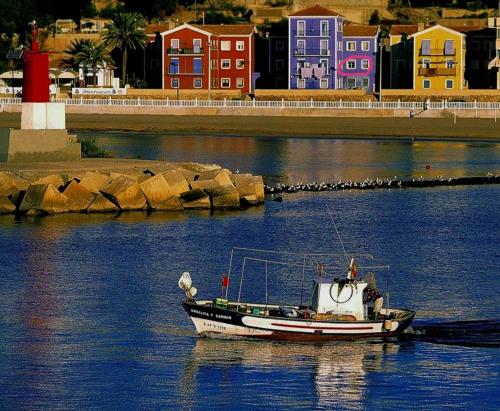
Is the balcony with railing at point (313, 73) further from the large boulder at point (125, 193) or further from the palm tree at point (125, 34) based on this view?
the large boulder at point (125, 193)

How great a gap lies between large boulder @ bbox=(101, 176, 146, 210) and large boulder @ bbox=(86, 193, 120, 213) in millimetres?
132

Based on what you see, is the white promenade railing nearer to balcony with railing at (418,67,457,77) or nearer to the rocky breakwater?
balcony with railing at (418,67,457,77)

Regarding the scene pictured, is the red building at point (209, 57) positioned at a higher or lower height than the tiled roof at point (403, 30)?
lower

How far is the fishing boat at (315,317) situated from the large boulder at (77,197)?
18558mm

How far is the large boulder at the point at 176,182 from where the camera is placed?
48.4m

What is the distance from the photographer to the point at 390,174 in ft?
206

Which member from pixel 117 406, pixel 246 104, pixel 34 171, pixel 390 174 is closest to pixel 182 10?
pixel 246 104

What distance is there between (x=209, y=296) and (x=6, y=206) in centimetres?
1568

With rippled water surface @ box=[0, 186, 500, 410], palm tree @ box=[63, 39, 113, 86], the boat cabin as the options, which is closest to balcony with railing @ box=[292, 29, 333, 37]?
palm tree @ box=[63, 39, 113, 86]

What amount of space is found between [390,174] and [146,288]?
30.5 metres

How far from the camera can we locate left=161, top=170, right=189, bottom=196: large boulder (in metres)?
48.4

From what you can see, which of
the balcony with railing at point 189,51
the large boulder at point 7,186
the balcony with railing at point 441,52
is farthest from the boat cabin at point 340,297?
the balcony with railing at point 189,51

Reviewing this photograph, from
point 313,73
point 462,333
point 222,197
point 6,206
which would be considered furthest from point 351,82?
point 462,333

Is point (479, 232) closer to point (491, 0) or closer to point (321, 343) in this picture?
point (321, 343)
